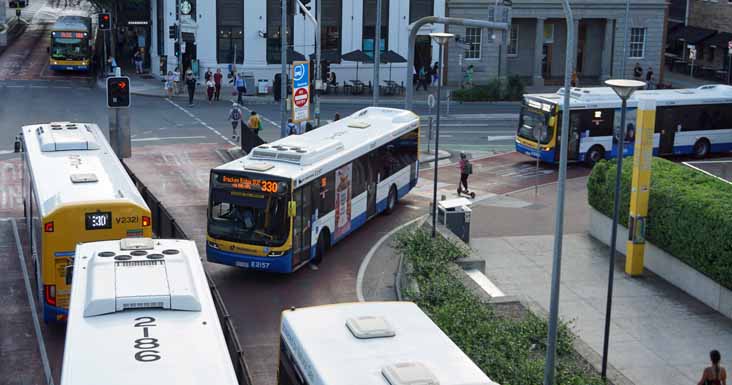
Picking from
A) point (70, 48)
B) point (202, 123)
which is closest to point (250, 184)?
point (202, 123)

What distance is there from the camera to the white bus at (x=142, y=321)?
1121 cm

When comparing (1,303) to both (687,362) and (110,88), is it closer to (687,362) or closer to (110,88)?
(110,88)

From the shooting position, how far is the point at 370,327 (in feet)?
40.3

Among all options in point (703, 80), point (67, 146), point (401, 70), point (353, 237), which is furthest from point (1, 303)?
point (703, 80)

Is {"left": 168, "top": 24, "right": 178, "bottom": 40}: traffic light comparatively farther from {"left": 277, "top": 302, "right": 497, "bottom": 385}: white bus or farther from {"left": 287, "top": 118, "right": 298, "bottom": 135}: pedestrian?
{"left": 277, "top": 302, "right": 497, "bottom": 385}: white bus

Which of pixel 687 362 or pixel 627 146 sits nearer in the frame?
pixel 687 362

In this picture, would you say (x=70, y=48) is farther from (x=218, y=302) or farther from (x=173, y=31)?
(x=218, y=302)

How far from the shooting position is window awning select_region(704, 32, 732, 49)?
2741 inches

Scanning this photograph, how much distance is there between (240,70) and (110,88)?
3716 cm

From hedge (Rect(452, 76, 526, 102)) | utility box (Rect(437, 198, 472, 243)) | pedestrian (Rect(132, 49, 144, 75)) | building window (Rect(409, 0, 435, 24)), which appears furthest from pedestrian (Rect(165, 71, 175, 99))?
utility box (Rect(437, 198, 472, 243))

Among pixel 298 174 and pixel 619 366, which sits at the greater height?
pixel 298 174

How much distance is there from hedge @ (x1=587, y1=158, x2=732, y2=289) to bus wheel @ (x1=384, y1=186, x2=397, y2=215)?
6335 mm

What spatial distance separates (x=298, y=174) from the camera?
23.6 meters

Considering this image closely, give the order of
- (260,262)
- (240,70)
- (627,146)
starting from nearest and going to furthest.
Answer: (260,262), (627,146), (240,70)
